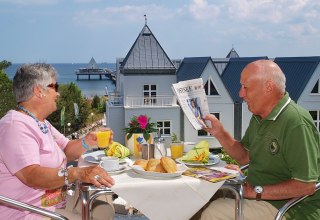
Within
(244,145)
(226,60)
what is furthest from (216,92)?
(244,145)

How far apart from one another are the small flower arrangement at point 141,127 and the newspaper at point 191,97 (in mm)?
334

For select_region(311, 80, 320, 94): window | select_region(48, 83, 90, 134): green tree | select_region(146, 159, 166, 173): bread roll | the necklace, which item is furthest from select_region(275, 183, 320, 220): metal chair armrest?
select_region(48, 83, 90, 134): green tree

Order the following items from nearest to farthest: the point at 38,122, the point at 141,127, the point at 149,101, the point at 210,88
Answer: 1. the point at 38,122
2. the point at 141,127
3. the point at 149,101
4. the point at 210,88

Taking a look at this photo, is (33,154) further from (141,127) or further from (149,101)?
(149,101)

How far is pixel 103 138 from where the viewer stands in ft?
7.75

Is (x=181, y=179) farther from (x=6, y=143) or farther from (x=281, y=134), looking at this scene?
(x=6, y=143)

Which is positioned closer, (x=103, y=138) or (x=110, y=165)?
(x=110, y=165)

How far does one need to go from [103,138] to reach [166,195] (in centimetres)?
64

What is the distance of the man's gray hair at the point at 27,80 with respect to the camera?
2.10 metres

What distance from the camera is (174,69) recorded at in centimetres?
1775

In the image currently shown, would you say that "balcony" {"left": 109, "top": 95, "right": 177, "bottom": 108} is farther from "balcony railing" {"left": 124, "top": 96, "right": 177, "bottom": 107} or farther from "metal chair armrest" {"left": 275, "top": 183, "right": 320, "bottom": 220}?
"metal chair armrest" {"left": 275, "top": 183, "right": 320, "bottom": 220}

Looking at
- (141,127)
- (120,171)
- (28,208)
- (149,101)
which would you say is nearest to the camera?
(28,208)

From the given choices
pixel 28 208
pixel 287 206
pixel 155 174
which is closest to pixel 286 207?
pixel 287 206

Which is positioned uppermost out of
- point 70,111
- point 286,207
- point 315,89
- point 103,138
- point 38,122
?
point 315,89
